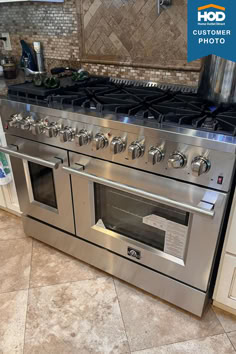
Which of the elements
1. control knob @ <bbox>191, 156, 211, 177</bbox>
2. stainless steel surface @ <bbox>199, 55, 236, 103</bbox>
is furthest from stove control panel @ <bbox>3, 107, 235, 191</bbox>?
stainless steel surface @ <bbox>199, 55, 236, 103</bbox>

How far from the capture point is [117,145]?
1.05 m

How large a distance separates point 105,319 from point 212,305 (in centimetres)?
51

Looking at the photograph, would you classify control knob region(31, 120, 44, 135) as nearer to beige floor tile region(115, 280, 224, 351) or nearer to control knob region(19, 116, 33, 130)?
control knob region(19, 116, 33, 130)

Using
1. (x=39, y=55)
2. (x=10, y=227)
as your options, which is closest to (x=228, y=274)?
(x=10, y=227)

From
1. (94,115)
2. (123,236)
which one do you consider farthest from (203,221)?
(94,115)

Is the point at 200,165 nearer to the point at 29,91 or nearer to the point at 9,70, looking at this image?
the point at 29,91

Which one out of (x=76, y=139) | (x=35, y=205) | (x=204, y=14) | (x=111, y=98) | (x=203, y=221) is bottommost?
(x=35, y=205)

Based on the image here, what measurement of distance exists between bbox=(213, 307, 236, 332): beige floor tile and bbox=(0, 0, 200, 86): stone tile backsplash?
1115mm

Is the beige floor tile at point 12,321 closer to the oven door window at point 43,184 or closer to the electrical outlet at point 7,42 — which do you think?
the oven door window at point 43,184

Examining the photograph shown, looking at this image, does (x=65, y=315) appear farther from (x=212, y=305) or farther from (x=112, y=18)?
(x=112, y=18)

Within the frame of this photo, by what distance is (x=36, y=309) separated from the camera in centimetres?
135

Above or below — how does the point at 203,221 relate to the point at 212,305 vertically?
above

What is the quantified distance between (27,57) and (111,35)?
2.09ft

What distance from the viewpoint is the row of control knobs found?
0.92 meters
